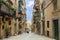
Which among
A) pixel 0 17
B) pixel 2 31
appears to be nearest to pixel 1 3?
pixel 0 17

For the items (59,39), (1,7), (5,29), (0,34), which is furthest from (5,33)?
(59,39)

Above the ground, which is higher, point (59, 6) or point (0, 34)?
point (59, 6)

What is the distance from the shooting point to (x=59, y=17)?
67.3 ft

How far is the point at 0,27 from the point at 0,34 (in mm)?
1082

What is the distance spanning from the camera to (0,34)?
28.4 m

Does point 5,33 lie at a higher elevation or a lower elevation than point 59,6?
A: lower

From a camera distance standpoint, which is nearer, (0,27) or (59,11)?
(59,11)

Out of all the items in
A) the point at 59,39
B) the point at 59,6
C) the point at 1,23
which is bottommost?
the point at 59,39

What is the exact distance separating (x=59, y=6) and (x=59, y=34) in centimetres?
303

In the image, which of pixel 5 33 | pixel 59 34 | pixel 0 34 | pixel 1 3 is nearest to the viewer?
pixel 59 34

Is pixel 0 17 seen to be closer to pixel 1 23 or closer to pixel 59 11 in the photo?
pixel 1 23

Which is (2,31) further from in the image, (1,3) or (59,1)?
(59,1)

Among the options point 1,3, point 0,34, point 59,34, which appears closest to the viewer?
point 59,34

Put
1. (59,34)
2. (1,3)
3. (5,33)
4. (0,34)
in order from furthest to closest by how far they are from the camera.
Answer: (5,33) < (0,34) < (1,3) < (59,34)
